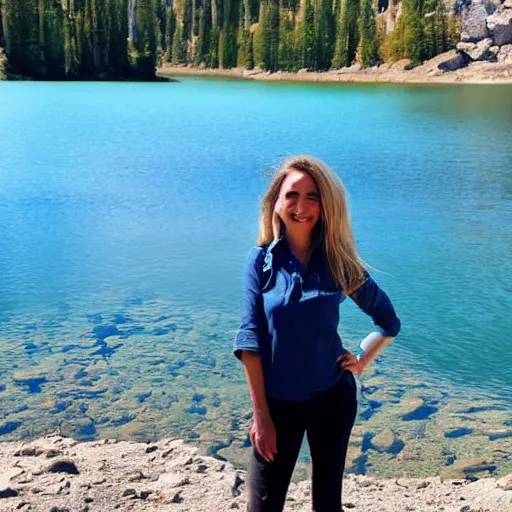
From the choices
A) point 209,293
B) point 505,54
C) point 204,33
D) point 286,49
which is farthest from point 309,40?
point 209,293

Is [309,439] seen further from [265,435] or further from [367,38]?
[367,38]

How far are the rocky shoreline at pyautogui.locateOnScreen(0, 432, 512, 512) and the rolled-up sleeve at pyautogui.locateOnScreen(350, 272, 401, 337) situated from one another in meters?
1.34

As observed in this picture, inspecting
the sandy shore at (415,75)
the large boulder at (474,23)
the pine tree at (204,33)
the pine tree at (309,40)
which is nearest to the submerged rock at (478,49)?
the large boulder at (474,23)

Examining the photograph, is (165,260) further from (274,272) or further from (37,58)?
(37,58)

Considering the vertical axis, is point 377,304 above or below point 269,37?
below

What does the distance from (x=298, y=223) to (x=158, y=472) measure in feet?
6.84

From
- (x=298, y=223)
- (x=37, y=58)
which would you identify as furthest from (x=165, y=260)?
(x=37, y=58)

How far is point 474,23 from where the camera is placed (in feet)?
302

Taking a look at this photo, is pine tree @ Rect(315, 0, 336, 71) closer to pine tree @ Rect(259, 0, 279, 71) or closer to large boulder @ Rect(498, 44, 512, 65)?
pine tree @ Rect(259, 0, 279, 71)

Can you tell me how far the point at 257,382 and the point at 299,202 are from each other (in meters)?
0.55

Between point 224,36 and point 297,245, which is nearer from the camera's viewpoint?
point 297,245

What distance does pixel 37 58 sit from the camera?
81.2 metres

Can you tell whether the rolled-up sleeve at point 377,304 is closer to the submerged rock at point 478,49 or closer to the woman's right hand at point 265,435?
the woman's right hand at point 265,435

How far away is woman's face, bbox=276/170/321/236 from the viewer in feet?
7.89
